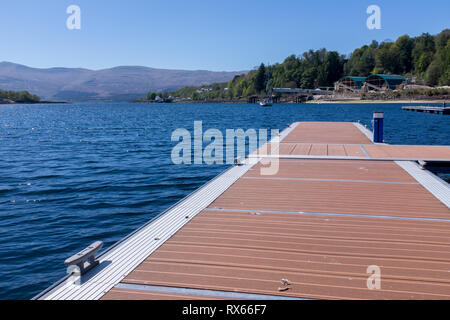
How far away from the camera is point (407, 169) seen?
921cm

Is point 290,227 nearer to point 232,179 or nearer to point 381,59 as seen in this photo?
point 232,179

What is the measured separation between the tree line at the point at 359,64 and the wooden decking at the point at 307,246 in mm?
128744

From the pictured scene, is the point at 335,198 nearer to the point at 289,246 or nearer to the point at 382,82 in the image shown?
the point at 289,246

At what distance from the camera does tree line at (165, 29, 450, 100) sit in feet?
446

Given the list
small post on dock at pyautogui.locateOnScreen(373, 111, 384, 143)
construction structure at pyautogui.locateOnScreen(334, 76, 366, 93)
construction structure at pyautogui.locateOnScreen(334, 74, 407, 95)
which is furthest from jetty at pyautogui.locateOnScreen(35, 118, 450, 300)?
construction structure at pyautogui.locateOnScreen(334, 76, 366, 93)

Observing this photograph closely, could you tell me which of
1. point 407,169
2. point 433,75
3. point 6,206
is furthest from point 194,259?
point 433,75

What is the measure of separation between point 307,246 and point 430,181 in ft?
15.6

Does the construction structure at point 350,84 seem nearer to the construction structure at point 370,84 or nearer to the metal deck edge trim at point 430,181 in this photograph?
the construction structure at point 370,84

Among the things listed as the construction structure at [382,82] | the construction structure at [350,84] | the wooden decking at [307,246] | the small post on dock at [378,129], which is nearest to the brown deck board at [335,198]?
the wooden decking at [307,246]

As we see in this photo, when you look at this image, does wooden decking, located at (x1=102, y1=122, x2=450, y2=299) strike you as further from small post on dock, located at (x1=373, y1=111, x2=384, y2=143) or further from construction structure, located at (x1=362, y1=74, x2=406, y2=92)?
construction structure, located at (x1=362, y1=74, x2=406, y2=92)

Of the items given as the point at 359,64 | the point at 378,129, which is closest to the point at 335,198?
the point at 378,129

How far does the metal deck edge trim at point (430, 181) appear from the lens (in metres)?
6.71

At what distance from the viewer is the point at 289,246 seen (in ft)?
15.0
